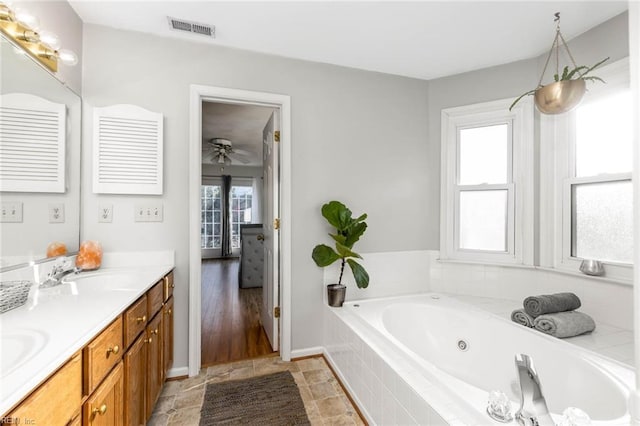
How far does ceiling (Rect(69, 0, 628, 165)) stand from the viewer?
177 centimetres

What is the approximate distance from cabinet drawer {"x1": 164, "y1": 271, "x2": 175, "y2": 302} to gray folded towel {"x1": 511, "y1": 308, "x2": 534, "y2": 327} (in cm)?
232

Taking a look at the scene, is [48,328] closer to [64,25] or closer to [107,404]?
[107,404]

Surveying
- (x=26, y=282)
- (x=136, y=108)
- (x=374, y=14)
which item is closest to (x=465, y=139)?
(x=374, y=14)

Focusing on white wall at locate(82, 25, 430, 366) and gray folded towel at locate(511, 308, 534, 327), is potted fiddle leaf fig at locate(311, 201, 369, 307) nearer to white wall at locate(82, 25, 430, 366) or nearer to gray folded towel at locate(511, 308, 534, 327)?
white wall at locate(82, 25, 430, 366)

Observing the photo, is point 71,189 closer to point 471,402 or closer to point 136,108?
point 136,108

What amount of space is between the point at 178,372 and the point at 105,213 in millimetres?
1243

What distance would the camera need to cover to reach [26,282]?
132 centimetres

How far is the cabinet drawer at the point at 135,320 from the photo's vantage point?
1.23 metres

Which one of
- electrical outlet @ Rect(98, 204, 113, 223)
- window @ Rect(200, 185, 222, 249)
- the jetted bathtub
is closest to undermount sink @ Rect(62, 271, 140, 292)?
electrical outlet @ Rect(98, 204, 113, 223)

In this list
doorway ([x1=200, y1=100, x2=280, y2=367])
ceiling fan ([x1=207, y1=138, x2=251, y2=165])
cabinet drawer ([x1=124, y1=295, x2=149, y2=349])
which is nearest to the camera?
cabinet drawer ([x1=124, y1=295, x2=149, y2=349])

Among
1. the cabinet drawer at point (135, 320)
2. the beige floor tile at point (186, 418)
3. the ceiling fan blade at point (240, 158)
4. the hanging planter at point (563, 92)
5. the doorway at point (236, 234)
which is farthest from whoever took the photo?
the ceiling fan blade at point (240, 158)

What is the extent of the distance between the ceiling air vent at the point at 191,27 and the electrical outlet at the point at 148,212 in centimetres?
123

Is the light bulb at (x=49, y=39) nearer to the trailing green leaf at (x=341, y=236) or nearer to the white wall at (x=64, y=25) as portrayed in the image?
the white wall at (x=64, y=25)

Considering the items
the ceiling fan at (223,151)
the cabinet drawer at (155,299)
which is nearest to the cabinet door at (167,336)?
the cabinet drawer at (155,299)
